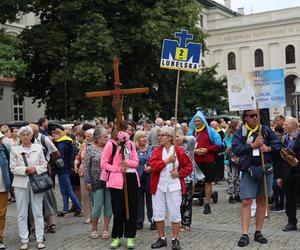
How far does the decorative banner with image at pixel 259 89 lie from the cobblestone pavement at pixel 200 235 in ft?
6.83

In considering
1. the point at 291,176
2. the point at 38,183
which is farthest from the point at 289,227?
the point at 38,183

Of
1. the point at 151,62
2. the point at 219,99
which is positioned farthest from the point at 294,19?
the point at 151,62

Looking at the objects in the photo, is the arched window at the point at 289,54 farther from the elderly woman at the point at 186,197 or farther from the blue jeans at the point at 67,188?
the elderly woman at the point at 186,197

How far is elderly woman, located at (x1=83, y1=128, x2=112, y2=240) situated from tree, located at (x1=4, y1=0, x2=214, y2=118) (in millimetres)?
16282

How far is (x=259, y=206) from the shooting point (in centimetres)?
776

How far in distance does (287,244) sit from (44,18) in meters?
24.4

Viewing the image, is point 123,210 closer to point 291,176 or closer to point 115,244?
point 115,244

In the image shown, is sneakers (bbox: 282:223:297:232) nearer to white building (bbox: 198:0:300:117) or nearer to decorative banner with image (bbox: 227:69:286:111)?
decorative banner with image (bbox: 227:69:286:111)

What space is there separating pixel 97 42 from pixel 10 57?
4.19 m

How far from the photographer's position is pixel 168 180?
748 centimetres

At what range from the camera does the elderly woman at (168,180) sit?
24.3 feet

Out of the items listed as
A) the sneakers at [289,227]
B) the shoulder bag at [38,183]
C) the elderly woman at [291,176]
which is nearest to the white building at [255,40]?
the elderly woman at [291,176]

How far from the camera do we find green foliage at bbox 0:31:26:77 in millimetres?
23594

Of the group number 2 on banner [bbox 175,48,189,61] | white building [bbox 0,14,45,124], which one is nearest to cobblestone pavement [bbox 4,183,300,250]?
number 2 on banner [bbox 175,48,189,61]
